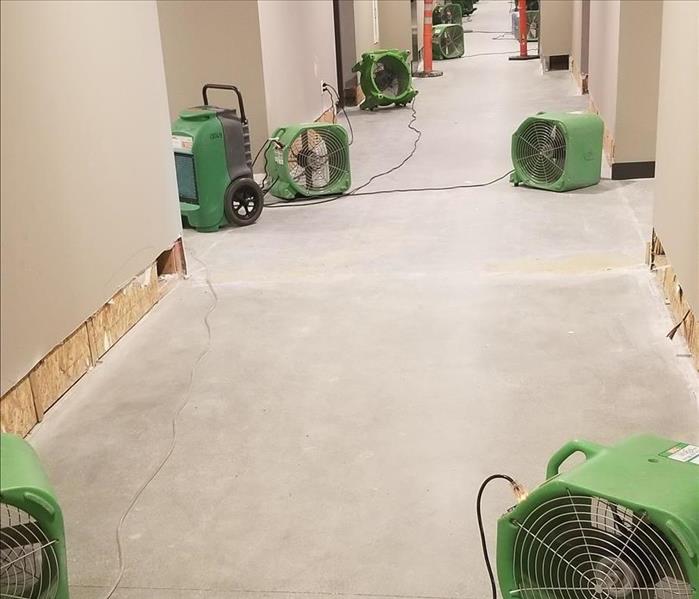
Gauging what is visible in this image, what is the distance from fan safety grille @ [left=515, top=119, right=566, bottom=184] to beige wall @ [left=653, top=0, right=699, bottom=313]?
166 centimetres

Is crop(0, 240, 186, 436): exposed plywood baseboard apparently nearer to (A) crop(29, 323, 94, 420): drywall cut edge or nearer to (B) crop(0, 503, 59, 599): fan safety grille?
(A) crop(29, 323, 94, 420): drywall cut edge

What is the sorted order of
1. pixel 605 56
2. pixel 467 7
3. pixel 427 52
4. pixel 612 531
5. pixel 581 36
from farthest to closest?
pixel 467 7 < pixel 427 52 < pixel 581 36 < pixel 605 56 < pixel 612 531

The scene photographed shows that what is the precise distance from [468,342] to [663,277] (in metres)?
0.96

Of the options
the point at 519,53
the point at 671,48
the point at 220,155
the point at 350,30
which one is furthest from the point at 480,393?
the point at 519,53

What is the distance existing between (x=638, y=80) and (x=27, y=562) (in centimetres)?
467

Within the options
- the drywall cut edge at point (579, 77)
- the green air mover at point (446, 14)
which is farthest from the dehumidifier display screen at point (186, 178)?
the green air mover at point (446, 14)

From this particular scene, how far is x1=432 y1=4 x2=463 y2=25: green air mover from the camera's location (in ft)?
48.5

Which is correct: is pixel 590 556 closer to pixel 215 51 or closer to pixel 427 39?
pixel 215 51

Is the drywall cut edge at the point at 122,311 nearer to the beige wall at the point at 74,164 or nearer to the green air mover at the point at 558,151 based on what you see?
the beige wall at the point at 74,164

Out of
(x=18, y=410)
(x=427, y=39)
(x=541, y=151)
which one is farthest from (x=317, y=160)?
(x=427, y=39)

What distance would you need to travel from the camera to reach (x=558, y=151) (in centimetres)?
539

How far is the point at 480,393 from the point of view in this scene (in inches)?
116

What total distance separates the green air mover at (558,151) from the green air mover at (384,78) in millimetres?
3720

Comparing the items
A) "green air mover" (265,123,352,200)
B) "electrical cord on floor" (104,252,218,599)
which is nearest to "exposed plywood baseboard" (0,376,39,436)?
"electrical cord on floor" (104,252,218,599)
